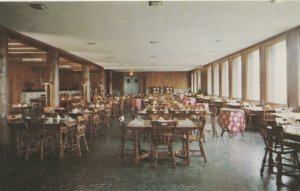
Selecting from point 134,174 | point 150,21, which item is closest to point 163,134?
point 134,174

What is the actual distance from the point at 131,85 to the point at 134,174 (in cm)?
2445

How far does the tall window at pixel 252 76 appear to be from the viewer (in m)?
12.6

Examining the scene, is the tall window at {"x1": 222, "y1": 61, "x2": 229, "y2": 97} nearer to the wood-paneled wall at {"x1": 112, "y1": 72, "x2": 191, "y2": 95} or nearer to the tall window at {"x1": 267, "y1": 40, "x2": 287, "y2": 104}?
the tall window at {"x1": 267, "y1": 40, "x2": 287, "y2": 104}

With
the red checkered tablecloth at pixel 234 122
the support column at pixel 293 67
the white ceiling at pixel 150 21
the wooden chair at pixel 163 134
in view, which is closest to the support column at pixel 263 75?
the white ceiling at pixel 150 21

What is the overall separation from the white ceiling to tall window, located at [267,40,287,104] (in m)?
0.77

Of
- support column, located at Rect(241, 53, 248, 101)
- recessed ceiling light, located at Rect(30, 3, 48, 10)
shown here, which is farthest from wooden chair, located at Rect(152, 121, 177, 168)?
support column, located at Rect(241, 53, 248, 101)

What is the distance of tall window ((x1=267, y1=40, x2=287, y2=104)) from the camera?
33.2ft

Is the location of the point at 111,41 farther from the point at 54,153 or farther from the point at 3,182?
the point at 3,182

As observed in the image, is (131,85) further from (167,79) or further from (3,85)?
(3,85)

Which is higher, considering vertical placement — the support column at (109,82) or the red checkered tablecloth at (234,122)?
the support column at (109,82)

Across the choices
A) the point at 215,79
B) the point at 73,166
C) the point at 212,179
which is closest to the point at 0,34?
the point at 73,166

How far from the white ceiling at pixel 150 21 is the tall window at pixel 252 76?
234 cm

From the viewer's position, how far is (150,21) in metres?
7.32

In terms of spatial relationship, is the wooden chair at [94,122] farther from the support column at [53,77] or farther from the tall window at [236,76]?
the tall window at [236,76]
